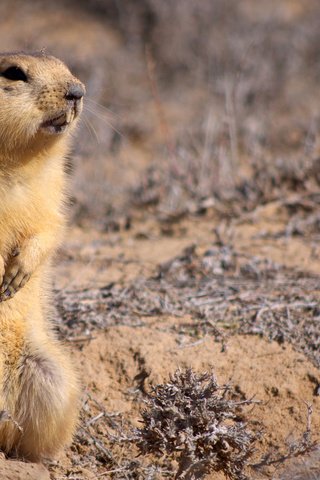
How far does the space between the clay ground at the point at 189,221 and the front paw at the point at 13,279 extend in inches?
29.8

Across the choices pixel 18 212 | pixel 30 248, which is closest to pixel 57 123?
pixel 18 212

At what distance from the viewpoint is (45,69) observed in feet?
13.5

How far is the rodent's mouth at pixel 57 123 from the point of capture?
13.3ft

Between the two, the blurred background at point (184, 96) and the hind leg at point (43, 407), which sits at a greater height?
the hind leg at point (43, 407)

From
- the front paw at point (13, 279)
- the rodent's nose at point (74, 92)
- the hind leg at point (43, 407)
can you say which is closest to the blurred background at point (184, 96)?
the rodent's nose at point (74, 92)

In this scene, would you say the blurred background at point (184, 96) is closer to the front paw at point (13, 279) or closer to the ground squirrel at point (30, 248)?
the ground squirrel at point (30, 248)

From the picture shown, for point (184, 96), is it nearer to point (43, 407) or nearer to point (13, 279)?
point (13, 279)

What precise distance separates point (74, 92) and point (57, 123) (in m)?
0.18

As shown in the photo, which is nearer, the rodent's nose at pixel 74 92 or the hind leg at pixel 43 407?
the hind leg at pixel 43 407

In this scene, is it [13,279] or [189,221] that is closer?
[13,279]

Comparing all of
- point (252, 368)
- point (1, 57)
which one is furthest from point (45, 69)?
point (252, 368)

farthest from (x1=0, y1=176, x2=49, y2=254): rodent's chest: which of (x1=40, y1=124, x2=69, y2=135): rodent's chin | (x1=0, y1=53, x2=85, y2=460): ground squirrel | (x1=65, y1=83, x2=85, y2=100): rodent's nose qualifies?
(x1=65, y1=83, x2=85, y2=100): rodent's nose

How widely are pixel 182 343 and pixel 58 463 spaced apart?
3.31ft

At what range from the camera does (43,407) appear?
392 cm
